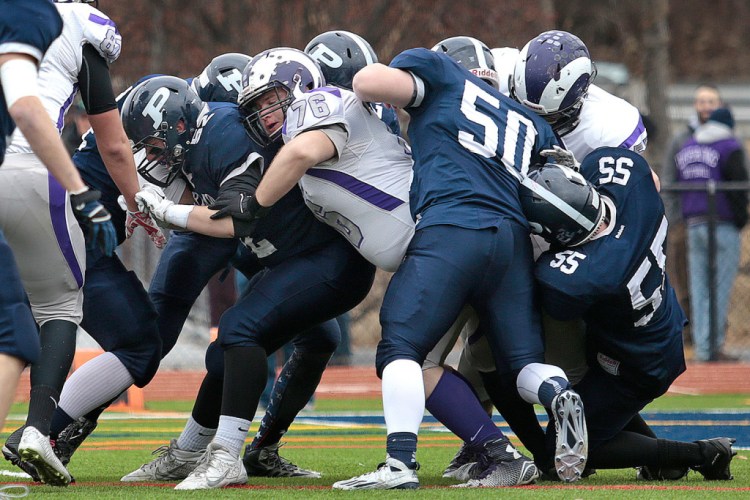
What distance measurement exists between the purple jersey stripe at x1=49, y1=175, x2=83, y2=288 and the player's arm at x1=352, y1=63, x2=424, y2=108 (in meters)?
1.16

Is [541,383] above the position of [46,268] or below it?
below

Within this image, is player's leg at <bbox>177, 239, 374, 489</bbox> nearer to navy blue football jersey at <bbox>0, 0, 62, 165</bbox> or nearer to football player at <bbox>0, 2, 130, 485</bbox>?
football player at <bbox>0, 2, 130, 485</bbox>

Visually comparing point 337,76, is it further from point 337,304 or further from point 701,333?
point 701,333

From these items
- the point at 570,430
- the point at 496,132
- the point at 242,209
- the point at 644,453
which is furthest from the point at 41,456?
the point at 644,453

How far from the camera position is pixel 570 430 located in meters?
5.21

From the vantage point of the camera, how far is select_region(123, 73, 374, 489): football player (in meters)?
5.57

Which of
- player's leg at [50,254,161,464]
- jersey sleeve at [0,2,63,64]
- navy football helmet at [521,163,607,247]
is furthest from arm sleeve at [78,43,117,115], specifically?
navy football helmet at [521,163,607,247]

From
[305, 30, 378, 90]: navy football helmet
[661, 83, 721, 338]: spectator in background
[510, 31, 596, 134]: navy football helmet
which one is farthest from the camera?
[661, 83, 721, 338]: spectator in background

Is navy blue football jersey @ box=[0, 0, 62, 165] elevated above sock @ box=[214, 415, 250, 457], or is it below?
above

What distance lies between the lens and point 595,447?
5.70 m

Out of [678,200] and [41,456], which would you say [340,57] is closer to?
[41,456]

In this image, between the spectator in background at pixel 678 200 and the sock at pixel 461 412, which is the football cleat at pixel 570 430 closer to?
the sock at pixel 461 412

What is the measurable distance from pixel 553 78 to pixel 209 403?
1.94 m

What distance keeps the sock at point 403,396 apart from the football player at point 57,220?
1118mm
